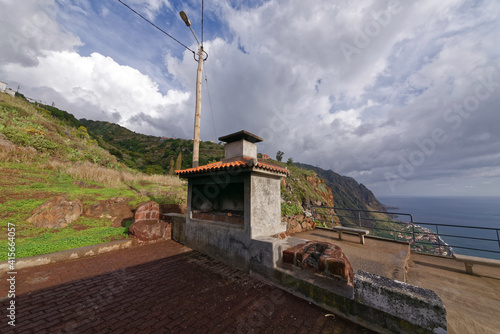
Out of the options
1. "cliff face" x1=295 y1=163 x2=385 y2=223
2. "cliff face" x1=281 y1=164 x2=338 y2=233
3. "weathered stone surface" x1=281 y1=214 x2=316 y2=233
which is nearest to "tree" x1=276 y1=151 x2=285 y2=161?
"cliff face" x1=281 y1=164 x2=338 y2=233

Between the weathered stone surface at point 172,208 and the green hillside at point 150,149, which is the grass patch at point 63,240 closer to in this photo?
the weathered stone surface at point 172,208

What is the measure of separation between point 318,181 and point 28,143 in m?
37.6

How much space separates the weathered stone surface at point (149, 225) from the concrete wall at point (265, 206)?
4673 mm

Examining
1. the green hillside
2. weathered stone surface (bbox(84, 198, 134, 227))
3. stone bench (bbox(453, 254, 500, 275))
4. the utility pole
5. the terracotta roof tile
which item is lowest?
stone bench (bbox(453, 254, 500, 275))

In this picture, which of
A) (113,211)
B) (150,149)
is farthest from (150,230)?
(150,149)

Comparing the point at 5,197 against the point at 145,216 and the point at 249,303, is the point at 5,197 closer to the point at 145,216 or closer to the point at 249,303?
the point at 145,216

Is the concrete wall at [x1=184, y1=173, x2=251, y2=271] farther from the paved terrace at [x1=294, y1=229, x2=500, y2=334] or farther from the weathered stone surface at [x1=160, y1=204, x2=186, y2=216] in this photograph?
the weathered stone surface at [x1=160, y1=204, x2=186, y2=216]

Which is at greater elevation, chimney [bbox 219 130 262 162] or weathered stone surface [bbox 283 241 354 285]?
chimney [bbox 219 130 262 162]

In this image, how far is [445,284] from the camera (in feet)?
13.8

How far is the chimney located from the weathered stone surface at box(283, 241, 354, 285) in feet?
11.8

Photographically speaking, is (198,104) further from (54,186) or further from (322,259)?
(54,186)

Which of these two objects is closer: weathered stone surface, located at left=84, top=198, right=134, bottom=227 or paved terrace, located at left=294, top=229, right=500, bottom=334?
paved terrace, located at left=294, top=229, right=500, bottom=334

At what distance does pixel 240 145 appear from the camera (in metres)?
6.53

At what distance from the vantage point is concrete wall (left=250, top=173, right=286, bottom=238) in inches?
191
